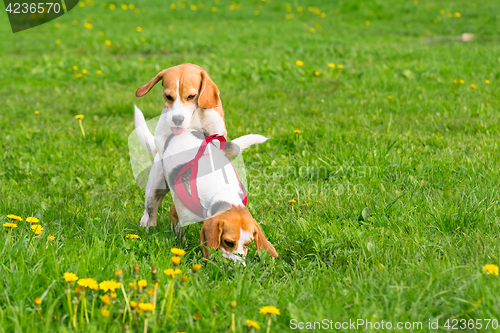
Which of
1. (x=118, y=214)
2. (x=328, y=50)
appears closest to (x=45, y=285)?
(x=118, y=214)

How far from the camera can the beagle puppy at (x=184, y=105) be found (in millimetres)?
2543

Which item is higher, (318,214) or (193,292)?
(193,292)

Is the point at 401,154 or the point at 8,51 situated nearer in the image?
the point at 401,154

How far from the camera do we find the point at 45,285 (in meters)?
2.07

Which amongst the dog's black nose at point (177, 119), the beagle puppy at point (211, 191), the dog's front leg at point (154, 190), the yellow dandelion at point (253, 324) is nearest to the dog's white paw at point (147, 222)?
the dog's front leg at point (154, 190)

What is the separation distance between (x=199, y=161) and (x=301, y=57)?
6.49 metres

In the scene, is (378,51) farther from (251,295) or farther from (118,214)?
(251,295)

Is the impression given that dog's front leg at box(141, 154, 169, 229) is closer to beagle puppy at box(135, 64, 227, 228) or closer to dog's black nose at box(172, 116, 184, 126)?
beagle puppy at box(135, 64, 227, 228)

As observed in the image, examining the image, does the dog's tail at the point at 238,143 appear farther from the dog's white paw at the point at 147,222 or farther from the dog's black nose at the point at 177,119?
the dog's white paw at the point at 147,222

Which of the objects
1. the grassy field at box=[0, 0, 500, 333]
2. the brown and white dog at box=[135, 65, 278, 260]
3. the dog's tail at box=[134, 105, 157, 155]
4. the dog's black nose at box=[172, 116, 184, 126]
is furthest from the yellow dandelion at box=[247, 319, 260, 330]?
the dog's tail at box=[134, 105, 157, 155]

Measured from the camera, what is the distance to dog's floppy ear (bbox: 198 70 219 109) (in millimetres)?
2582

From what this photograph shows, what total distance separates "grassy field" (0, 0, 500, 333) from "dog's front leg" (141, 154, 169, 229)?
0.37 feet

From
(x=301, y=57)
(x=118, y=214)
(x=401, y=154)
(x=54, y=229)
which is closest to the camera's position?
(x=54, y=229)

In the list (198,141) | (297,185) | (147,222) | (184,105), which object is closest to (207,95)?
(184,105)
